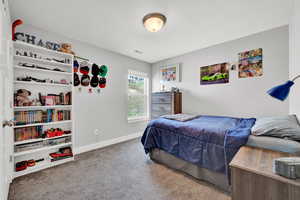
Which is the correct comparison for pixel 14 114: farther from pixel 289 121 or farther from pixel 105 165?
pixel 289 121

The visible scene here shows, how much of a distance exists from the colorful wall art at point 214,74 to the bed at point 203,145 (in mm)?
1289

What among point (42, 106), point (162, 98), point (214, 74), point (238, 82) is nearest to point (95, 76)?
point (42, 106)

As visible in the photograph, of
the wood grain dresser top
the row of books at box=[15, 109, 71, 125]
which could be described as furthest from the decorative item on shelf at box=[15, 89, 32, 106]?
the wood grain dresser top

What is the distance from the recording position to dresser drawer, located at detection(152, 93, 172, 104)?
3393 millimetres

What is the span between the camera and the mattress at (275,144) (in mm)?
1151

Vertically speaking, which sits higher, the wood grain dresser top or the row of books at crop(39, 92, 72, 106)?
the row of books at crop(39, 92, 72, 106)

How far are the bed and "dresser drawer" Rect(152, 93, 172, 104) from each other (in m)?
1.13

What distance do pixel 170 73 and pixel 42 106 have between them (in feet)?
10.4

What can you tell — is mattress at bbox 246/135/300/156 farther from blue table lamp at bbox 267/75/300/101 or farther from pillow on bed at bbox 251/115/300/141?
blue table lamp at bbox 267/75/300/101

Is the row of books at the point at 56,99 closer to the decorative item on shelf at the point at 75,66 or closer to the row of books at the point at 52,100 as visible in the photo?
the row of books at the point at 52,100

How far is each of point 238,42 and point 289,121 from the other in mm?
1916

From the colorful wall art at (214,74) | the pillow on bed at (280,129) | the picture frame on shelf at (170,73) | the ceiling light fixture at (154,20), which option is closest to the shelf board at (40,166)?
the ceiling light fixture at (154,20)

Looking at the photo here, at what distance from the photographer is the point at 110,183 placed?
1.76 metres

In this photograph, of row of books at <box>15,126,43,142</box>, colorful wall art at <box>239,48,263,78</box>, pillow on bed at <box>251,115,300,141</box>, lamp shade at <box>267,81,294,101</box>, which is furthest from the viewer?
colorful wall art at <box>239,48,263,78</box>
